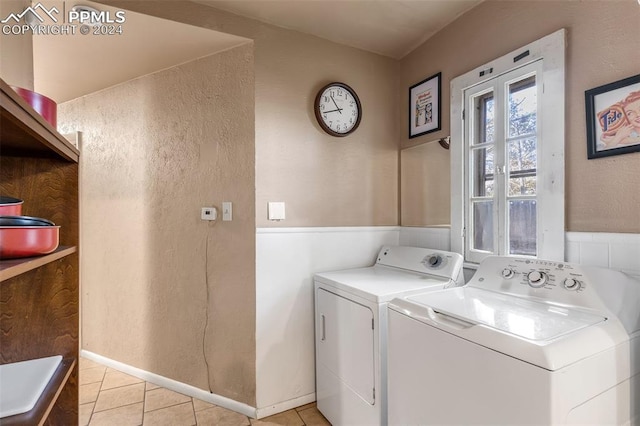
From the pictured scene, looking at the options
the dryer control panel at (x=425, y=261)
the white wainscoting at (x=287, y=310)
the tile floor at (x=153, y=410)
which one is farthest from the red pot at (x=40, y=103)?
the dryer control panel at (x=425, y=261)

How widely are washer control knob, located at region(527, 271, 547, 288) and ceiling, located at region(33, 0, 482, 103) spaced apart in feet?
4.95

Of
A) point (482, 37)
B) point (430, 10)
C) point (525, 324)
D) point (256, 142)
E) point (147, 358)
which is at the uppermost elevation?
point (430, 10)

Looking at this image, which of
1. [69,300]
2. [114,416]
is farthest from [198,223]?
[114,416]

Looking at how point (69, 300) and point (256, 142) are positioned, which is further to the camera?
point (256, 142)

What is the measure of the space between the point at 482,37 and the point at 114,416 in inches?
122

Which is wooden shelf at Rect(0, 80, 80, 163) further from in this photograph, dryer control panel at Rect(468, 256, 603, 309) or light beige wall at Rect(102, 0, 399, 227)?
dryer control panel at Rect(468, 256, 603, 309)

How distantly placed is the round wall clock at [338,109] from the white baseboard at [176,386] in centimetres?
182

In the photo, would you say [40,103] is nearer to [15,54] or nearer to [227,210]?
[15,54]

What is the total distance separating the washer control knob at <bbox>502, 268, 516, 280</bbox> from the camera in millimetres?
1506

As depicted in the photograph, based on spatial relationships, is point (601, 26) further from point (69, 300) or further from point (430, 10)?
point (69, 300)

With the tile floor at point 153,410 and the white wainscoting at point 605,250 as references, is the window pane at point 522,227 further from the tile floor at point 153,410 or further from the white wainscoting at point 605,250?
the tile floor at point 153,410

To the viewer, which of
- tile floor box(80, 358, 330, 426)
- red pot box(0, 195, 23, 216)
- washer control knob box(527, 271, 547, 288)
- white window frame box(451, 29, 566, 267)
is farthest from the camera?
tile floor box(80, 358, 330, 426)

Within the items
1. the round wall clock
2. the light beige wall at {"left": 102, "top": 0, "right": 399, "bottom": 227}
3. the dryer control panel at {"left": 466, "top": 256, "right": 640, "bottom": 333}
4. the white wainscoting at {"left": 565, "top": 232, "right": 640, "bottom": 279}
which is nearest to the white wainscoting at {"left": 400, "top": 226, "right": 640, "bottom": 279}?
the white wainscoting at {"left": 565, "top": 232, "right": 640, "bottom": 279}

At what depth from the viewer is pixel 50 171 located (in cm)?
109
